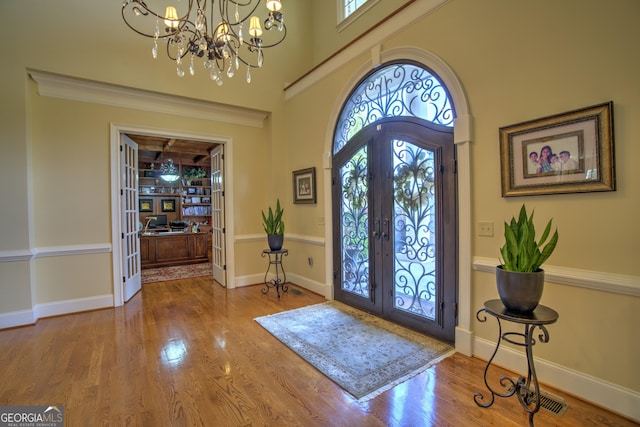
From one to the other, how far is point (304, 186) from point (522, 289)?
3384 millimetres

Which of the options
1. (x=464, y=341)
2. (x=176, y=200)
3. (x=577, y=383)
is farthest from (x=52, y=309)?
(x=176, y=200)

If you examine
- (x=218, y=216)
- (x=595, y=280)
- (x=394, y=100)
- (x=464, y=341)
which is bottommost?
(x=464, y=341)

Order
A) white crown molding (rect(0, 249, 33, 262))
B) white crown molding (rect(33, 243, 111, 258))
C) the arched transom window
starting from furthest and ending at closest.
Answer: white crown molding (rect(33, 243, 111, 258)), white crown molding (rect(0, 249, 33, 262)), the arched transom window

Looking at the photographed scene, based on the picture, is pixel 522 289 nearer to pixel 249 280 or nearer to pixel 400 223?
pixel 400 223

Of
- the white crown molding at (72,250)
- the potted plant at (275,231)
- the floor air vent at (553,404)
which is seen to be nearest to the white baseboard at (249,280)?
the potted plant at (275,231)

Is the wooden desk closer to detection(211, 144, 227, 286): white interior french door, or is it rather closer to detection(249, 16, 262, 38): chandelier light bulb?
detection(211, 144, 227, 286): white interior french door

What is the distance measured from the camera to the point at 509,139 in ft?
7.57

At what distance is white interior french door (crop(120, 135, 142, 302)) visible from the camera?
4.20m

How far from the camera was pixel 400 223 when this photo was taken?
3.22 metres

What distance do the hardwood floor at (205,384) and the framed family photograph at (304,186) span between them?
1.99 metres

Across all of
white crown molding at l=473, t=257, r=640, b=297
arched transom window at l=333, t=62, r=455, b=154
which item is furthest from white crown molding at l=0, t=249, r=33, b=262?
white crown molding at l=473, t=257, r=640, b=297

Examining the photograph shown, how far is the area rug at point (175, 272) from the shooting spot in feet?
18.9

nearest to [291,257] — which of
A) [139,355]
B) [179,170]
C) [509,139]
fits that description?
[139,355]

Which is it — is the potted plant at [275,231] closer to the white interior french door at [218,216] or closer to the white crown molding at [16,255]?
the white interior french door at [218,216]
